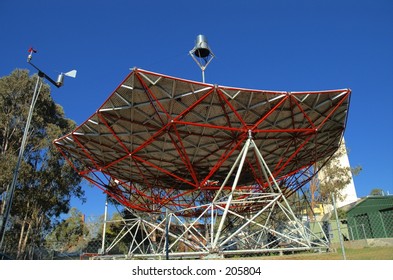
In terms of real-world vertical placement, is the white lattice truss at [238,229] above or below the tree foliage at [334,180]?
below

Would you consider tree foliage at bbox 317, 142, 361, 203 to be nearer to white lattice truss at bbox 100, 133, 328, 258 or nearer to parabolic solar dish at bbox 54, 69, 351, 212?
white lattice truss at bbox 100, 133, 328, 258

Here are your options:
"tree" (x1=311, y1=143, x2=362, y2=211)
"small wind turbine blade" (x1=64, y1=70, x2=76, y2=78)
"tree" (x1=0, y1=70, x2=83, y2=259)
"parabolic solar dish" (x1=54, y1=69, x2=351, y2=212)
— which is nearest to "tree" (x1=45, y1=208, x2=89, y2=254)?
"tree" (x1=0, y1=70, x2=83, y2=259)

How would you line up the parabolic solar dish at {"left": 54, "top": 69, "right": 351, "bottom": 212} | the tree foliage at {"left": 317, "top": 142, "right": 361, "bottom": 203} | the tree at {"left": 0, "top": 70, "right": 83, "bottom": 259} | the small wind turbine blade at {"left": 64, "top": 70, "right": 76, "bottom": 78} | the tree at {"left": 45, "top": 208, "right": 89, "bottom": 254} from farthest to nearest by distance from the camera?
1. the tree at {"left": 45, "top": 208, "right": 89, "bottom": 254}
2. the tree foliage at {"left": 317, "top": 142, "right": 361, "bottom": 203}
3. the tree at {"left": 0, "top": 70, "right": 83, "bottom": 259}
4. the small wind turbine blade at {"left": 64, "top": 70, "right": 76, "bottom": 78}
5. the parabolic solar dish at {"left": 54, "top": 69, "right": 351, "bottom": 212}

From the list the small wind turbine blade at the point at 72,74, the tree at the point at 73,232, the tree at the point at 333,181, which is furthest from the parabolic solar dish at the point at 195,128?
the tree at the point at 73,232

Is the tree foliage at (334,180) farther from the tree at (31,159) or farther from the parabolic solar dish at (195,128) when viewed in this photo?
the tree at (31,159)

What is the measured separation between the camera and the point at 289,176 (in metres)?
25.7

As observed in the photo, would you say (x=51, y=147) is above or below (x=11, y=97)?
below

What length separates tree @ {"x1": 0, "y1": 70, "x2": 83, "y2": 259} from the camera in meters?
30.5

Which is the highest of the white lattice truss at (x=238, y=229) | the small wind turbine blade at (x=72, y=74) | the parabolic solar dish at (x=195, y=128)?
the small wind turbine blade at (x=72, y=74)

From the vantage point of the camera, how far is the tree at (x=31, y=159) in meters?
30.5

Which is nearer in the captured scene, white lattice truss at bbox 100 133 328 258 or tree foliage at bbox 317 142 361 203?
white lattice truss at bbox 100 133 328 258

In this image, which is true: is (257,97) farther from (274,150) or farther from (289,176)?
(289,176)

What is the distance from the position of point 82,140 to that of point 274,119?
1300 centimetres
